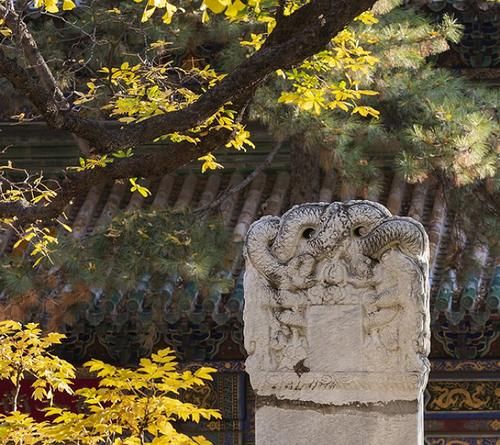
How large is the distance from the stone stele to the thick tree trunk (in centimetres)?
488

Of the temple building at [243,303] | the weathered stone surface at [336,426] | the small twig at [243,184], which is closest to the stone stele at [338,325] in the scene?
the weathered stone surface at [336,426]

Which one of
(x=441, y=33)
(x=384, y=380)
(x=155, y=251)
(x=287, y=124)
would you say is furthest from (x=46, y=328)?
(x=384, y=380)

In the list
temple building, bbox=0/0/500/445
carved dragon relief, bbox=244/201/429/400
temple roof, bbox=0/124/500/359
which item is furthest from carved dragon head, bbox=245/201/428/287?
temple roof, bbox=0/124/500/359

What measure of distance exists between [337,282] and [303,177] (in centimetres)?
516

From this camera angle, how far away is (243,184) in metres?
13.3

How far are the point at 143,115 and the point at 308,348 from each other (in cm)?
169

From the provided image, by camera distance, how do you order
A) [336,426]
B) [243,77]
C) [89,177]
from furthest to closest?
[89,177]
[243,77]
[336,426]

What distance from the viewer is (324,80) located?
396 inches

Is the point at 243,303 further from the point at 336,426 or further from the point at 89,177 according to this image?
the point at 336,426

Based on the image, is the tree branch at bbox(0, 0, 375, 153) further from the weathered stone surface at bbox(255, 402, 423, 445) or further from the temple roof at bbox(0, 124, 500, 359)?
the temple roof at bbox(0, 124, 500, 359)

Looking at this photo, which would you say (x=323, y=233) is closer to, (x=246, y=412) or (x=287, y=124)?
(x=287, y=124)

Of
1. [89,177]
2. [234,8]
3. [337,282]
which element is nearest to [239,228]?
[89,177]

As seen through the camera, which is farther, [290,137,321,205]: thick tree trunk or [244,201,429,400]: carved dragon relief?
[290,137,321,205]: thick tree trunk

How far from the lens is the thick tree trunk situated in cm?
1319
